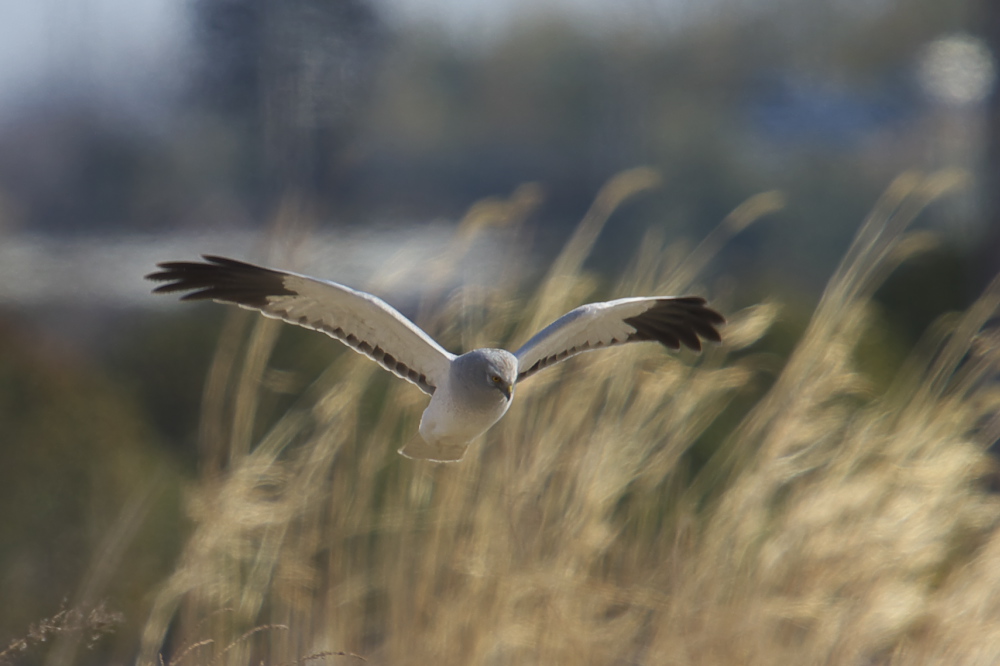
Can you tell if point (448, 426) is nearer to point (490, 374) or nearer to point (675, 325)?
point (490, 374)

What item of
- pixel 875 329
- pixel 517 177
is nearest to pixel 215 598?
pixel 875 329

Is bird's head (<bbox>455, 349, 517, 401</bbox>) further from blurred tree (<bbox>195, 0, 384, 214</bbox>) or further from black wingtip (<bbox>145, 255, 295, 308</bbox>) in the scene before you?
blurred tree (<bbox>195, 0, 384, 214</bbox>)

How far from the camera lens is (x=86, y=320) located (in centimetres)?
632

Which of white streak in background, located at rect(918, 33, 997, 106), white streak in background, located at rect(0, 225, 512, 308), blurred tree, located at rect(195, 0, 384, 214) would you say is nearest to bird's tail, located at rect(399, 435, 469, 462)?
white streak in background, located at rect(0, 225, 512, 308)

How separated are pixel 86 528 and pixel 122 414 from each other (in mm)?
511

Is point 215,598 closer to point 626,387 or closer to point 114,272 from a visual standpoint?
point 626,387

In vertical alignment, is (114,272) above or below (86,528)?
above

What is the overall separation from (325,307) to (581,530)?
879 millimetres

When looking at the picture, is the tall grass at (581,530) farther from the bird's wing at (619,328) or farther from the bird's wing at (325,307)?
the bird's wing at (325,307)

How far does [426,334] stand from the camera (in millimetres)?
2328

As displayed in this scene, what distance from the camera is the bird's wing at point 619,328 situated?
232 cm

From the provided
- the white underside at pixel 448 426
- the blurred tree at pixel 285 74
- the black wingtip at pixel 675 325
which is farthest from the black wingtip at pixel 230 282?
the blurred tree at pixel 285 74

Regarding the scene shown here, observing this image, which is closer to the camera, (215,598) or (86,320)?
(215,598)

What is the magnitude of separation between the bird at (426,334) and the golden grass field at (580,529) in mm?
257
